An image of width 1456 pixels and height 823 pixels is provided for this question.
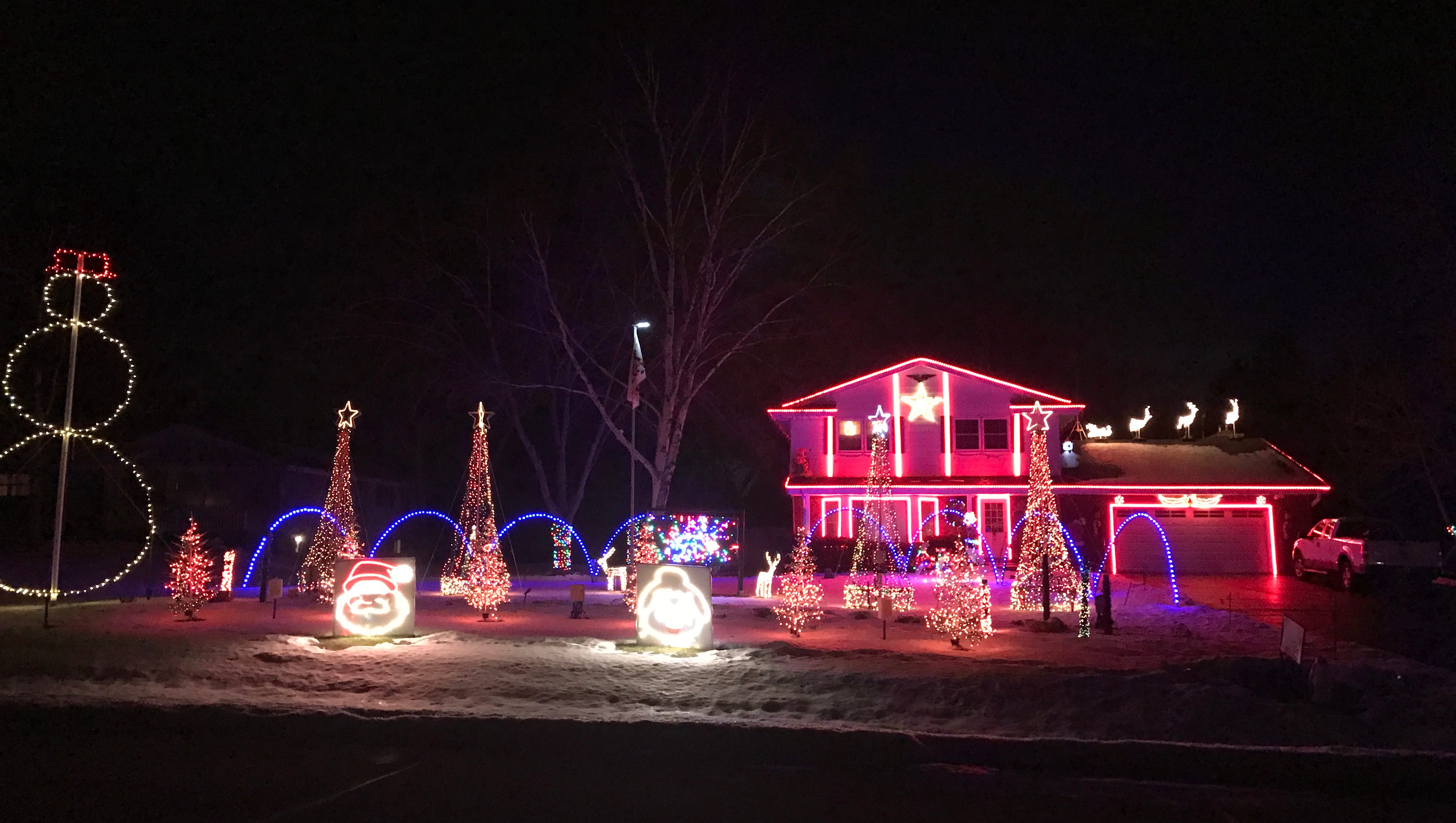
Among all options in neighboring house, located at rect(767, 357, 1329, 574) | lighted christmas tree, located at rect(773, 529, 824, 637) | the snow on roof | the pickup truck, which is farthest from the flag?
the pickup truck

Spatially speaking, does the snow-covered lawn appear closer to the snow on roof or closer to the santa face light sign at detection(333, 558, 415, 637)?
the santa face light sign at detection(333, 558, 415, 637)

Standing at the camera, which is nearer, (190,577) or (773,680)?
(773,680)

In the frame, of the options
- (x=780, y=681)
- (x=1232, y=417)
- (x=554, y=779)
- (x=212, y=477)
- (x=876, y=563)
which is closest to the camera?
(x=554, y=779)

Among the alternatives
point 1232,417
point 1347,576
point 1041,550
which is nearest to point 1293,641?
point 1041,550

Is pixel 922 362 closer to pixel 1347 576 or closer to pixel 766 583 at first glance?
pixel 1347 576

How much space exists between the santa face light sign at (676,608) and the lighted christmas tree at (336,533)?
→ 24.8 feet

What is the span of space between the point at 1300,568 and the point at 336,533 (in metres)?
24.0

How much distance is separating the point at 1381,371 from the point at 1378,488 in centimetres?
608

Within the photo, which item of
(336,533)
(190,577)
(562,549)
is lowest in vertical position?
(190,577)

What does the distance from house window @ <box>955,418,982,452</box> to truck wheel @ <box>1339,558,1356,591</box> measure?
32.5ft

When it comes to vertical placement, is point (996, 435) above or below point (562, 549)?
above

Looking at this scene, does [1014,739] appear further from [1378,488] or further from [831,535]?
[1378,488]

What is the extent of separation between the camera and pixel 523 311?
112 ft

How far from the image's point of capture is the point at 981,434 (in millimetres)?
29734
